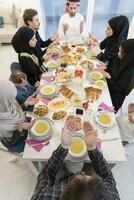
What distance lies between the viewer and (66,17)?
105 inches

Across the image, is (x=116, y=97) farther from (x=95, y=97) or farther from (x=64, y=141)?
(x=64, y=141)

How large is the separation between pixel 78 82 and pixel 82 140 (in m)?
0.70

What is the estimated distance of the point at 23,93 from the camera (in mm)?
1820

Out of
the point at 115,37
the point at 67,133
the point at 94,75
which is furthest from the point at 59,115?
the point at 115,37

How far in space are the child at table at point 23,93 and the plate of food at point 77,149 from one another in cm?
53

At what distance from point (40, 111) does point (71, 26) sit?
168 cm

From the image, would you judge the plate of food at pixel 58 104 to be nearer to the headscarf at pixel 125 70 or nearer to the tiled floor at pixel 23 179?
the headscarf at pixel 125 70

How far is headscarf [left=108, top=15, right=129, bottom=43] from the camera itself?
6.73 ft

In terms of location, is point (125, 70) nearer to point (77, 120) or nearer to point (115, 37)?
point (115, 37)

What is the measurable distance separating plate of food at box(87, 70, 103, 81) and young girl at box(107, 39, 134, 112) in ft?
0.50

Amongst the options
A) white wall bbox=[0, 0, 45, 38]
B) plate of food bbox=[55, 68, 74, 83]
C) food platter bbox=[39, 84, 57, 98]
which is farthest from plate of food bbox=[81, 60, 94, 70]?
white wall bbox=[0, 0, 45, 38]

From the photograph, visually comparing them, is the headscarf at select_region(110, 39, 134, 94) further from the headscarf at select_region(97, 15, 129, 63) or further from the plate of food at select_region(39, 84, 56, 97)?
the plate of food at select_region(39, 84, 56, 97)

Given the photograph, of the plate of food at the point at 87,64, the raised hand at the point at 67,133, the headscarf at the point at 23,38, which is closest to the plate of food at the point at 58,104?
the raised hand at the point at 67,133

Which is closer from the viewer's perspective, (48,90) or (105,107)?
(105,107)
